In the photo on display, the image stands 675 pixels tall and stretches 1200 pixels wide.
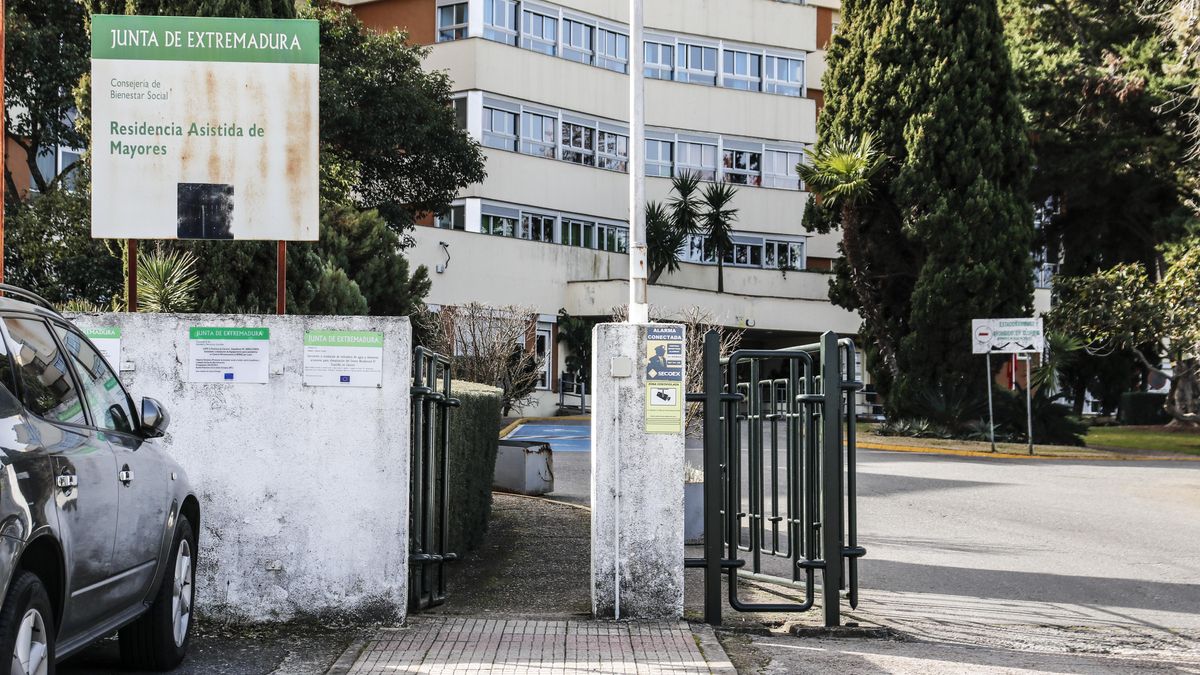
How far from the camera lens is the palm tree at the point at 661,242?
4512 centimetres

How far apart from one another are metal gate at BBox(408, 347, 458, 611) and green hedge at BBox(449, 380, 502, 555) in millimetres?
554

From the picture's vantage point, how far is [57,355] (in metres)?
5.73

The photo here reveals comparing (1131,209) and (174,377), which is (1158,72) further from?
(174,377)

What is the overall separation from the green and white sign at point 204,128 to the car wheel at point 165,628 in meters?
2.92

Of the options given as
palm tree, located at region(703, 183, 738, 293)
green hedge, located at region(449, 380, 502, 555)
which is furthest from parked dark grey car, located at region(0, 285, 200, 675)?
palm tree, located at region(703, 183, 738, 293)

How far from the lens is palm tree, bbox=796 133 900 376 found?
108 ft

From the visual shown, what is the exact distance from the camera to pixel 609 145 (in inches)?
1832

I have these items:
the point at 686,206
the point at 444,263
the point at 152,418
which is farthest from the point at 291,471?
the point at 686,206

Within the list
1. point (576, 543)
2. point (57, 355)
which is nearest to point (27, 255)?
point (576, 543)

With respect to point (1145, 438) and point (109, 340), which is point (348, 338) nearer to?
point (109, 340)

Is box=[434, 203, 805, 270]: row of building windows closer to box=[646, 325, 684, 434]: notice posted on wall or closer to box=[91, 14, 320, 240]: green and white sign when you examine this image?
box=[91, 14, 320, 240]: green and white sign

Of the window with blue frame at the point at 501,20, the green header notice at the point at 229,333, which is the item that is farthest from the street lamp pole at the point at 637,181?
the window with blue frame at the point at 501,20

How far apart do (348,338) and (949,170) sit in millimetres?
27380

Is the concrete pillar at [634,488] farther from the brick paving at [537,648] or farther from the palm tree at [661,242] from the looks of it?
the palm tree at [661,242]
